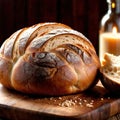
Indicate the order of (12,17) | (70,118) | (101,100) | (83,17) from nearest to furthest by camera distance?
(70,118) < (101,100) < (83,17) < (12,17)

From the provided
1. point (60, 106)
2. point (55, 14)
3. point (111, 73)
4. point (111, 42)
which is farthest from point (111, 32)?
point (55, 14)

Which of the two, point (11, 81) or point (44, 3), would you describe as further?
point (44, 3)

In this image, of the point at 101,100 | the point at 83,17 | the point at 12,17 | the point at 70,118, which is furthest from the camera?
the point at 12,17

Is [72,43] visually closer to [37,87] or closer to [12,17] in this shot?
[37,87]

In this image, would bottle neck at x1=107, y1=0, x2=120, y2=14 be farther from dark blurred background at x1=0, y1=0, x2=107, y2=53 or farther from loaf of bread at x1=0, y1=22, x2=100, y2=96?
dark blurred background at x1=0, y1=0, x2=107, y2=53

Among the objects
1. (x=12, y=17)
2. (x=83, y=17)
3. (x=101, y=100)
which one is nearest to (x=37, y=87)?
(x=101, y=100)

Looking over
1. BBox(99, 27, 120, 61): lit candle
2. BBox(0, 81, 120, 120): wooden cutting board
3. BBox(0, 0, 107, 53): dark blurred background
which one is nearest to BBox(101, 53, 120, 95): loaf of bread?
BBox(0, 81, 120, 120): wooden cutting board

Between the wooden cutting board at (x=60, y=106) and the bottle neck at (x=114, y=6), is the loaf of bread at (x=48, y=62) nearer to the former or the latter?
the wooden cutting board at (x=60, y=106)

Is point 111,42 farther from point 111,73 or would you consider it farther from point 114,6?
point 111,73
